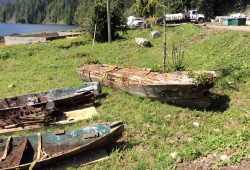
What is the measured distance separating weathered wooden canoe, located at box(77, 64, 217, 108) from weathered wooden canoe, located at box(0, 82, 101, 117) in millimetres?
1134

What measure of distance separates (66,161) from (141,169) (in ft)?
6.25

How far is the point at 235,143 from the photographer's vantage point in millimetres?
7266

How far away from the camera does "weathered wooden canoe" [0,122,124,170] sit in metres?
7.34

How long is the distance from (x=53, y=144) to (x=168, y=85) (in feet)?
13.2

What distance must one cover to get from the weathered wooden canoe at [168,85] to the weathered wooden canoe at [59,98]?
3.72ft

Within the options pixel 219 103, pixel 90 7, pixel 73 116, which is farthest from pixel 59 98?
pixel 90 7

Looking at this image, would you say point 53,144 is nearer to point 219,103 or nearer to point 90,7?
point 219,103

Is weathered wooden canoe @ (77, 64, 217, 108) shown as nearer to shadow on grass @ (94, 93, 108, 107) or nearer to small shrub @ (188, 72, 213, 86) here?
small shrub @ (188, 72, 213, 86)

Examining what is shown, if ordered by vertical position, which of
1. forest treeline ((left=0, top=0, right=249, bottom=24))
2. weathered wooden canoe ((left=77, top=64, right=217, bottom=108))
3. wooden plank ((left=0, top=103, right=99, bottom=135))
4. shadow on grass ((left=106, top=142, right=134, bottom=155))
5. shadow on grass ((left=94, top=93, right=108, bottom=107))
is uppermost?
forest treeline ((left=0, top=0, right=249, bottom=24))

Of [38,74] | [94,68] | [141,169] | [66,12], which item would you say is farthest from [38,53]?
[66,12]

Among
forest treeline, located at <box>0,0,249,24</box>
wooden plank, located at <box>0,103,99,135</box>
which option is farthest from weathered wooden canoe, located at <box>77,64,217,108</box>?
forest treeline, located at <box>0,0,249,24</box>

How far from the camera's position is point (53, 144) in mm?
7965

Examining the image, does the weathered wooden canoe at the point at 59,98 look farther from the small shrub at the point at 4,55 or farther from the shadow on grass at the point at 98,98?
the small shrub at the point at 4,55

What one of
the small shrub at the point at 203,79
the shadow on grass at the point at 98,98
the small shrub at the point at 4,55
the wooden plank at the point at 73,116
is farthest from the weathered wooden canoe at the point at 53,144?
the small shrub at the point at 4,55
